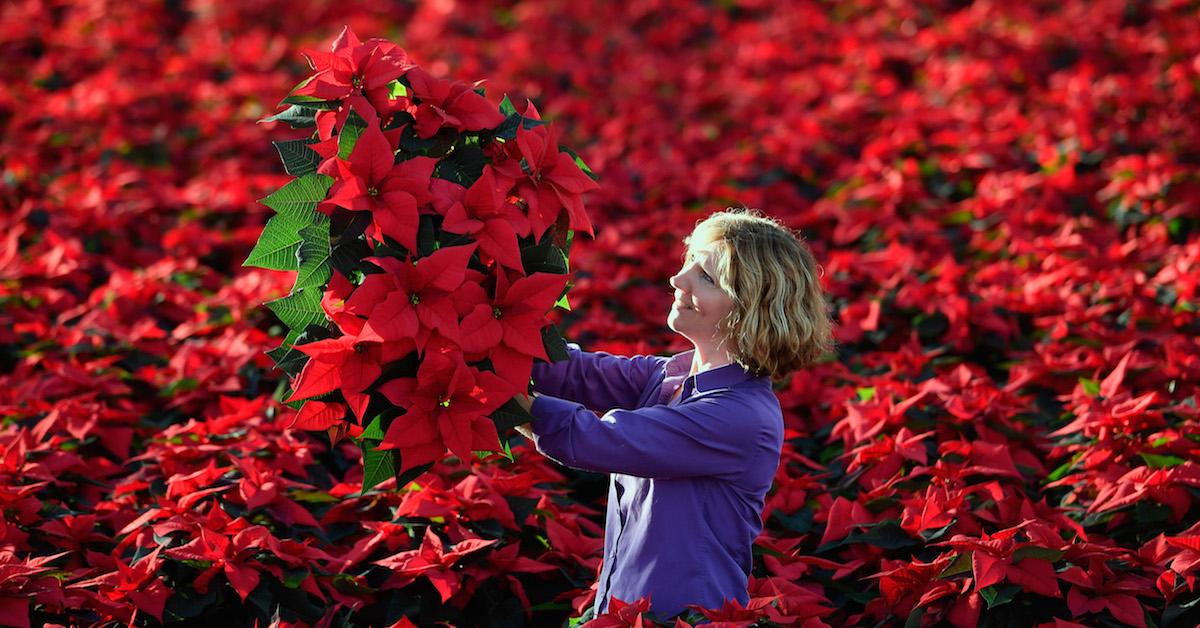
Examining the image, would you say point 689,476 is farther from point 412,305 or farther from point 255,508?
point 255,508

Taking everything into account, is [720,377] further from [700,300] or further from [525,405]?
[525,405]

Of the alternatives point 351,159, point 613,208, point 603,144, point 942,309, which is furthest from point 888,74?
point 351,159

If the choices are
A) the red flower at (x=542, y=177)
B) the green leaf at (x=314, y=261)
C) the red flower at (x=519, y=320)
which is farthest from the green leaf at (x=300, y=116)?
the red flower at (x=519, y=320)

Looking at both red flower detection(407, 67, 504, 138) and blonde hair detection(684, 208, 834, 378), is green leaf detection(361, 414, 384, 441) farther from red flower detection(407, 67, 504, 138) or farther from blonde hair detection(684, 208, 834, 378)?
blonde hair detection(684, 208, 834, 378)

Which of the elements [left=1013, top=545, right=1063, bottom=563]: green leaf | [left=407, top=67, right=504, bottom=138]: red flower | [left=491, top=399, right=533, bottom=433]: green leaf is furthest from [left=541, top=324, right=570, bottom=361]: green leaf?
[left=1013, top=545, right=1063, bottom=563]: green leaf

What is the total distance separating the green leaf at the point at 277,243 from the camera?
1892 millimetres

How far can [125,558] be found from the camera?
2.41m

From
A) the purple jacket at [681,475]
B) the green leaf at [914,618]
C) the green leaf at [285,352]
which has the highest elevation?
the green leaf at [285,352]

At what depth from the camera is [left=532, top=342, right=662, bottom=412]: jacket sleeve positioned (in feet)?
7.29

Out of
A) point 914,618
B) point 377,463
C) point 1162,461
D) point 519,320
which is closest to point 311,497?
point 377,463

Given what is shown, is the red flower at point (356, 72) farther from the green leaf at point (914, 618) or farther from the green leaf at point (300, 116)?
the green leaf at point (914, 618)

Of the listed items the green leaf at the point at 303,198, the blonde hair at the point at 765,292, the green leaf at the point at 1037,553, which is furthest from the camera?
the green leaf at the point at 1037,553

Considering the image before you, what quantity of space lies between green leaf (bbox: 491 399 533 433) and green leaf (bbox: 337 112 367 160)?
1.64 feet

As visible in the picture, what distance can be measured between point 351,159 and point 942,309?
2144 millimetres
